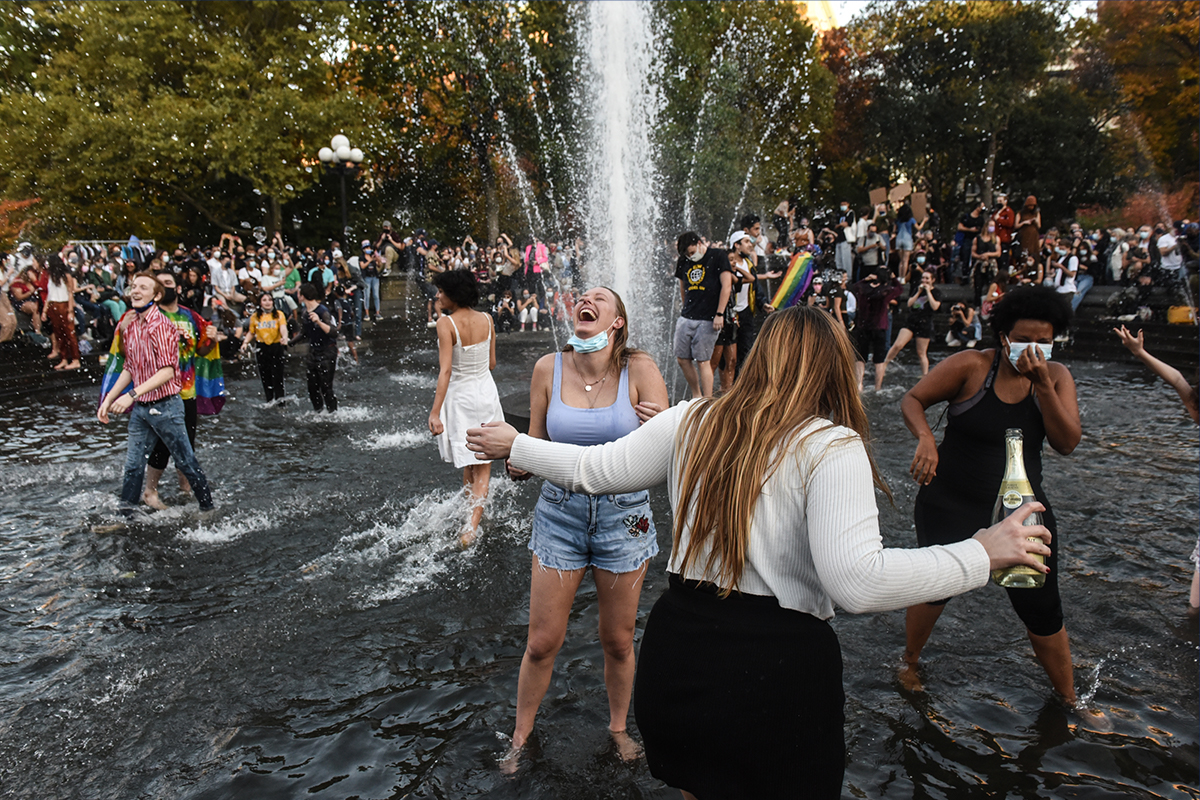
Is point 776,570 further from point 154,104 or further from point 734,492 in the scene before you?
point 154,104

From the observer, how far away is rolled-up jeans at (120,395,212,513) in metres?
6.24

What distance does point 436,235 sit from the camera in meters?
38.9

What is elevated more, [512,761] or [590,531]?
[590,531]

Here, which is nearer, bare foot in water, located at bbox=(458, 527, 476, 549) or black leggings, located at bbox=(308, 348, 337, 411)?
bare foot in water, located at bbox=(458, 527, 476, 549)

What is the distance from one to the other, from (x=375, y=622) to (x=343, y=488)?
2998 millimetres

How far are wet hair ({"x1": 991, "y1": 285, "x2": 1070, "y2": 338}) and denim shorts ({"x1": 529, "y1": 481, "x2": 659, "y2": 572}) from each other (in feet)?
6.16

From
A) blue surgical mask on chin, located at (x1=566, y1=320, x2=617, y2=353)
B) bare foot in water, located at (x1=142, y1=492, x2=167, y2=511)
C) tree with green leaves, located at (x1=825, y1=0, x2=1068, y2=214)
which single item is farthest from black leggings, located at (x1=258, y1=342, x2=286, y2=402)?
tree with green leaves, located at (x1=825, y1=0, x2=1068, y2=214)

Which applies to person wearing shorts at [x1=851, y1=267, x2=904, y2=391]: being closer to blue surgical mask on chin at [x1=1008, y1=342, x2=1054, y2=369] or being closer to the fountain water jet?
the fountain water jet

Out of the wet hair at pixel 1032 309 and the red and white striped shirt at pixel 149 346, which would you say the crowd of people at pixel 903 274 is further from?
the red and white striped shirt at pixel 149 346

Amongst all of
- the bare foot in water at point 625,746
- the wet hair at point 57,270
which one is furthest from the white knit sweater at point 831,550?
the wet hair at point 57,270

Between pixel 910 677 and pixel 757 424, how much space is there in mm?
2850

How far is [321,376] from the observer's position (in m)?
10.8

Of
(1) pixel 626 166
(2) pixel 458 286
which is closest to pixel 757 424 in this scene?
(2) pixel 458 286

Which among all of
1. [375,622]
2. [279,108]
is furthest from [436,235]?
[375,622]
